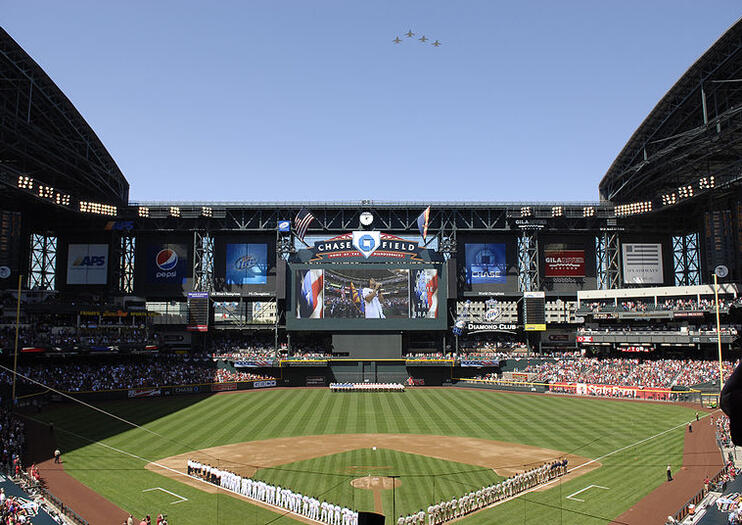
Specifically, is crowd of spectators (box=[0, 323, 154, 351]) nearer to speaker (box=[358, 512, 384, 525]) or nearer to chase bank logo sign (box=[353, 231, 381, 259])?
chase bank logo sign (box=[353, 231, 381, 259])

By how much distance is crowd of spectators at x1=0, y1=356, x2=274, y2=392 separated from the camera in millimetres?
55781

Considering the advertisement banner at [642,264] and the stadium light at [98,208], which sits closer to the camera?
the stadium light at [98,208]

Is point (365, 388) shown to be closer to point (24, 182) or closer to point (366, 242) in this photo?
point (366, 242)

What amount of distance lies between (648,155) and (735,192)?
11.8 metres

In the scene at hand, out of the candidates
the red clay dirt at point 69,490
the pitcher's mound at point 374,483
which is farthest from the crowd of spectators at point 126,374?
the pitcher's mound at point 374,483

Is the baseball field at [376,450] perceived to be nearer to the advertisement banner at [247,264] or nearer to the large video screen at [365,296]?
the large video screen at [365,296]

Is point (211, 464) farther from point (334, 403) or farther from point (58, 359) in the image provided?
point (58, 359)

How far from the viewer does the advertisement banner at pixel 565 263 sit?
8625cm

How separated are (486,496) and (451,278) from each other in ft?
179

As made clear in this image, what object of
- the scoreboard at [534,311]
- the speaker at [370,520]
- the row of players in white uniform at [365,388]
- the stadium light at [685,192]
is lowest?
the row of players in white uniform at [365,388]

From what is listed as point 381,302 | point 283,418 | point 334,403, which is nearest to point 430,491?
point 283,418

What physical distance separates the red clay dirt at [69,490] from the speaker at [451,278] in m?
52.3

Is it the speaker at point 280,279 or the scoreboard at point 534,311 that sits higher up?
the speaker at point 280,279

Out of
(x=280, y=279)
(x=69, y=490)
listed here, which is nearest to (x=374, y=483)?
(x=69, y=490)
